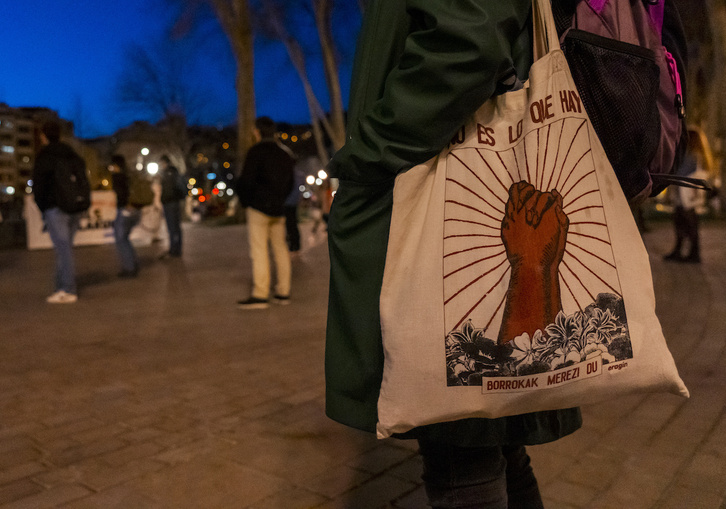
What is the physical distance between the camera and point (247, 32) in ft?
70.0

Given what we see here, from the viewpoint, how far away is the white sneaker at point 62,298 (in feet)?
26.4

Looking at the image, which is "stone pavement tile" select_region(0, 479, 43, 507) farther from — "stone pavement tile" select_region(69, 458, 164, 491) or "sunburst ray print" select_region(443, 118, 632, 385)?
"sunburst ray print" select_region(443, 118, 632, 385)

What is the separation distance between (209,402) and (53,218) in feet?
16.1

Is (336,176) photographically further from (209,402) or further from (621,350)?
(209,402)

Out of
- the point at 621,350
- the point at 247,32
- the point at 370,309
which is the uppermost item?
the point at 247,32

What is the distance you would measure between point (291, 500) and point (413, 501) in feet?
1.61

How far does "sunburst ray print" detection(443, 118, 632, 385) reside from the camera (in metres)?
1.41

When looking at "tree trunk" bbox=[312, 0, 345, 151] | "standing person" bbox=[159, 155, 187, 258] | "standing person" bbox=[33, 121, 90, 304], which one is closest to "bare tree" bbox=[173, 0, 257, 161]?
"tree trunk" bbox=[312, 0, 345, 151]

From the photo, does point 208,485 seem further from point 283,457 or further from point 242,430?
point 242,430

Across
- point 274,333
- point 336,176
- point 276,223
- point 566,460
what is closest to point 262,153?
point 276,223

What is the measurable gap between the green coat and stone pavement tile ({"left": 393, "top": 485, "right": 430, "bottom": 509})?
1.20m

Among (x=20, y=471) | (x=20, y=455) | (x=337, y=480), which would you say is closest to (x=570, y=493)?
(x=337, y=480)

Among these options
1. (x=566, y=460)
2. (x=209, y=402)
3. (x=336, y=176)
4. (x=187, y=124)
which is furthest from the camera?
(x=187, y=124)

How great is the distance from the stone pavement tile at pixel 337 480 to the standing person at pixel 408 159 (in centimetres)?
128
